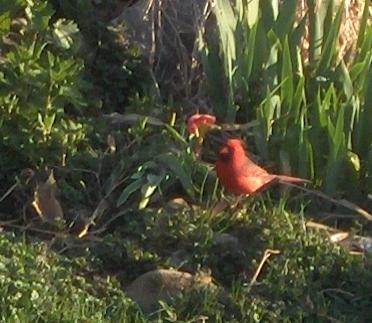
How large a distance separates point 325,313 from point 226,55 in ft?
4.87

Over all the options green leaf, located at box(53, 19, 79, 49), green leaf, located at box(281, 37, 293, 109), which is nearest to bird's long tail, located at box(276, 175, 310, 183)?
green leaf, located at box(281, 37, 293, 109)

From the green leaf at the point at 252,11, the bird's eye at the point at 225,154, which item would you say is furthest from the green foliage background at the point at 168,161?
the bird's eye at the point at 225,154

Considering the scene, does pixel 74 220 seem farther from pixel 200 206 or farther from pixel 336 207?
pixel 336 207

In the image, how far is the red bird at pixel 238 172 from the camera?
5.87m

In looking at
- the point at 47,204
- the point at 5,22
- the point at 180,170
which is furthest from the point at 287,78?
the point at 5,22

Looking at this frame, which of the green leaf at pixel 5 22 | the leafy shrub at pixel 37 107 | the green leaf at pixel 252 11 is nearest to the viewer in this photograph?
the leafy shrub at pixel 37 107

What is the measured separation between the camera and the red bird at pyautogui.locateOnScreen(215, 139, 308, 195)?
19.3ft

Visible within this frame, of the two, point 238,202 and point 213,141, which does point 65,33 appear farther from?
point 238,202

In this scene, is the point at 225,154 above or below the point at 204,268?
above

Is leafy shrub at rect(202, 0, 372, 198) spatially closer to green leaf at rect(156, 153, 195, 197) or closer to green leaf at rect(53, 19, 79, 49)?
green leaf at rect(156, 153, 195, 197)

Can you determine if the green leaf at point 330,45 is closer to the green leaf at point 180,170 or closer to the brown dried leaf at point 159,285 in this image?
the green leaf at point 180,170

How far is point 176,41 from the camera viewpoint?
6.95 m

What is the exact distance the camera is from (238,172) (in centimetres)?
586

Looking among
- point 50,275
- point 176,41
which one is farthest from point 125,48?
point 50,275
